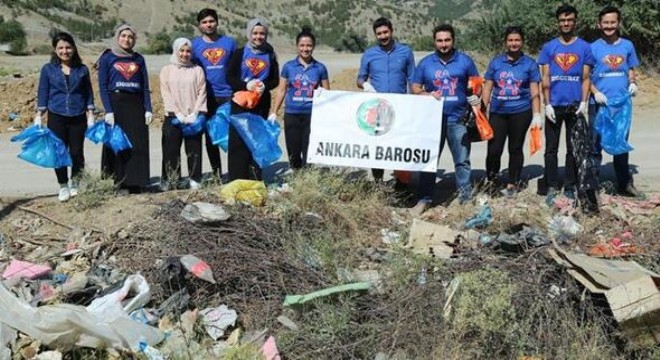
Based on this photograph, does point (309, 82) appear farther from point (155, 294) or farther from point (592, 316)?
point (592, 316)

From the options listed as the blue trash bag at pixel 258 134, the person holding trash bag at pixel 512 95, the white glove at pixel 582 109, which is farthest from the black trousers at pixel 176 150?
the white glove at pixel 582 109

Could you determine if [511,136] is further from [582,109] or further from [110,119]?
[110,119]

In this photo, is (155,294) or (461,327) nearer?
(461,327)

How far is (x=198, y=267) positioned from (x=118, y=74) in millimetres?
2697

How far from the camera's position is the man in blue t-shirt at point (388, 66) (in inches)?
281

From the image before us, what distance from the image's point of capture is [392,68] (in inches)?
282

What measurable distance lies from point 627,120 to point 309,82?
3.31m

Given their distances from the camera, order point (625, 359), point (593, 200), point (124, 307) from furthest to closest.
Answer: point (593, 200)
point (124, 307)
point (625, 359)

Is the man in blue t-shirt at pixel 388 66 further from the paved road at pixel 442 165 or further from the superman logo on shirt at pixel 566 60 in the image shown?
the paved road at pixel 442 165

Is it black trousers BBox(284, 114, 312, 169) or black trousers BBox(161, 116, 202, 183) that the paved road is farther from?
black trousers BBox(284, 114, 312, 169)

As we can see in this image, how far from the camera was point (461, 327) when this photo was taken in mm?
4445

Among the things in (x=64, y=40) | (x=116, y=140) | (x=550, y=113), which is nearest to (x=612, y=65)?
(x=550, y=113)

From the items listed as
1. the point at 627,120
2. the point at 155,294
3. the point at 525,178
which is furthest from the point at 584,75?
the point at 155,294

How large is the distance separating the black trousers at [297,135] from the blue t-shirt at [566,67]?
8.05 feet
